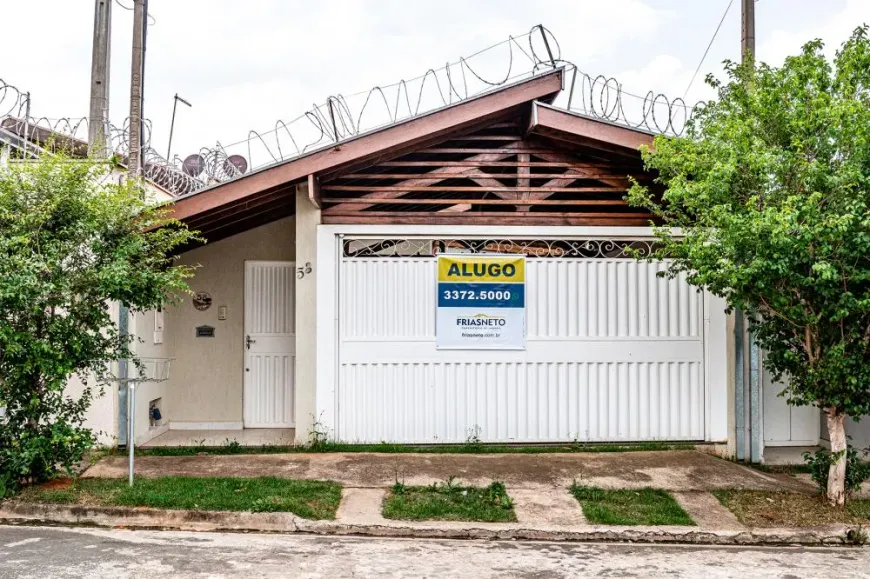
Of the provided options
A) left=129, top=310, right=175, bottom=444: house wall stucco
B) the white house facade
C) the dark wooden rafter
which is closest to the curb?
the white house facade

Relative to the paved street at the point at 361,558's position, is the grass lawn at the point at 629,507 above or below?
above

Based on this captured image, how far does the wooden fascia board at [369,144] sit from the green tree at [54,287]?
1076 millimetres

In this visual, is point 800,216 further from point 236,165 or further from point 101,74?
point 101,74

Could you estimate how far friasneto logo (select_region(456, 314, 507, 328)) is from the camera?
26.9 feet

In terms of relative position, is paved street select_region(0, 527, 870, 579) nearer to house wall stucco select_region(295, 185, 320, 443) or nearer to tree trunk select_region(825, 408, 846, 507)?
tree trunk select_region(825, 408, 846, 507)

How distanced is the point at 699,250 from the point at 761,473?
3.06 m

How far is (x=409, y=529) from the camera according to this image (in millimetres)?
5664

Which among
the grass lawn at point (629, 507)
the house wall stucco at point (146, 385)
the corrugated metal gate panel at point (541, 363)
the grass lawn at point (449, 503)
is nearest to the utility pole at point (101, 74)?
the house wall stucco at point (146, 385)

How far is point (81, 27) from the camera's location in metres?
8.94

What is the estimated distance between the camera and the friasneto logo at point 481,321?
8.21 metres

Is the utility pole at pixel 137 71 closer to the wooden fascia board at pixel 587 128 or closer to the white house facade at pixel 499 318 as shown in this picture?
the white house facade at pixel 499 318

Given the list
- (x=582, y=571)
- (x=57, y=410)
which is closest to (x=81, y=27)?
(x=57, y=410)

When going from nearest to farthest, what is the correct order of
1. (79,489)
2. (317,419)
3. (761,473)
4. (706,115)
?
(79,489), (706,115), (761,473), (317,419)

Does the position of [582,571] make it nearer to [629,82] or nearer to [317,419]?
[317,419]
